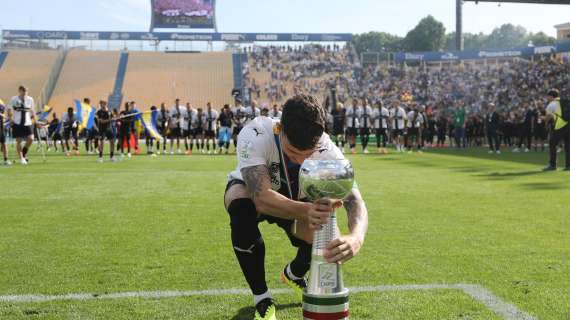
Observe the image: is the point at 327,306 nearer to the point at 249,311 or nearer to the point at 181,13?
the point at 249,311

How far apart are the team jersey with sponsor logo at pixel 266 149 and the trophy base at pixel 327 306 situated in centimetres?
109

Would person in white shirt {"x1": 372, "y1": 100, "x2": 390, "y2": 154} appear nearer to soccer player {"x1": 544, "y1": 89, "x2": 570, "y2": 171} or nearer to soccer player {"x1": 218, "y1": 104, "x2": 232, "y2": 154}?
soccer player {"x1": 218, "y1": 104, "x2": 232, "y2": 154}

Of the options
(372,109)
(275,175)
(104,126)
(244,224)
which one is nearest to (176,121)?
(104,126)

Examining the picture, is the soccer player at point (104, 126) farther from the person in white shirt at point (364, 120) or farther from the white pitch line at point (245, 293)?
the white pitch line at point (245, 293)

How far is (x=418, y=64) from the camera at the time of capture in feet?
229

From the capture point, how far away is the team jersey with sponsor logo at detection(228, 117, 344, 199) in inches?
139

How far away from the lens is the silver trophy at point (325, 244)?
→ 2.43 metres

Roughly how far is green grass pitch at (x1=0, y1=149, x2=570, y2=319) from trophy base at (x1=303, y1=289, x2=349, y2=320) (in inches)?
58.1

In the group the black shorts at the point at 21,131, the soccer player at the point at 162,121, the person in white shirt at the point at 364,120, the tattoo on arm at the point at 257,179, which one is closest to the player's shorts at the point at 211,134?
the soccer player at the point at 162,121

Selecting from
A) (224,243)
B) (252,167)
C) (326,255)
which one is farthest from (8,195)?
(326,255)

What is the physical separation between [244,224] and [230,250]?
2181 mm

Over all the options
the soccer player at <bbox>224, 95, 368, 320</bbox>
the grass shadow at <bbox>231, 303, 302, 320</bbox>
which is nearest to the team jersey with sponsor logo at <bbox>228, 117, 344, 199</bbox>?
the soccer player at <bbox>224, 95, 368, 320</bbox>

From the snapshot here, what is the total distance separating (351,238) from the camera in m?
2.78

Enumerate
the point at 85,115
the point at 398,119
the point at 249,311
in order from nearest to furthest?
the point at 249,311, the point at 85,115, the point at 398,119
